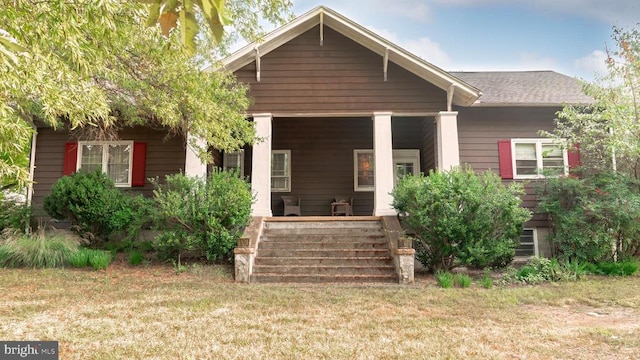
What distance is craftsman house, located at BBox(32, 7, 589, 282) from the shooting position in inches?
359

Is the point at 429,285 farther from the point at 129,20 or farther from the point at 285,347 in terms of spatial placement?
the point at 129,20

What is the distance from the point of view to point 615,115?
26.0 feet

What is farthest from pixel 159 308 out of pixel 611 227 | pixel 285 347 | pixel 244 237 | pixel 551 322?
pixel 611 227

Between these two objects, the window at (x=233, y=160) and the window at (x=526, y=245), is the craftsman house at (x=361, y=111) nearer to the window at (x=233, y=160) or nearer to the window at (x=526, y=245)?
the window at (x=526, y=245)

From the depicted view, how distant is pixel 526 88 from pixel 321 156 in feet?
19.7

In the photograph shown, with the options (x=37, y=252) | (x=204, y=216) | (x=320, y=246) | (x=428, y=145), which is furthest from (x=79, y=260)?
(x=428, y=145)

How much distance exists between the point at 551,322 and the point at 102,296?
224 inches

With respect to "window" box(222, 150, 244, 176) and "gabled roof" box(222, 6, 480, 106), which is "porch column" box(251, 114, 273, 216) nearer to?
"gabled roof" box(222, 6, 480, 106)

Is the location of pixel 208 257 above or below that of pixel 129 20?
below

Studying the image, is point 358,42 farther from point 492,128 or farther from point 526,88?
point 526,88

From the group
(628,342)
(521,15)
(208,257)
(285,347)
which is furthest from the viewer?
(208,257)

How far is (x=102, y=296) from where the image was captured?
17.5ft

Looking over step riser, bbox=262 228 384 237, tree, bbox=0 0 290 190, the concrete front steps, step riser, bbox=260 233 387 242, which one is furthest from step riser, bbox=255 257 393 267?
tree, bbox=0 0 290 190

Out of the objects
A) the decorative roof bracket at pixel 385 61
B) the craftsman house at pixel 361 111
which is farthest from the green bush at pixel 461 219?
the decorative roof bracket at pixel 385 61
